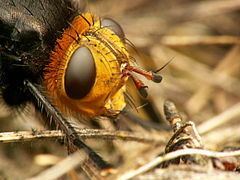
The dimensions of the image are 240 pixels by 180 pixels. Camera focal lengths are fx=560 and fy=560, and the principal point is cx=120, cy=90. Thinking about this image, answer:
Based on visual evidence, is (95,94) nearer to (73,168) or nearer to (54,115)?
(54,115)

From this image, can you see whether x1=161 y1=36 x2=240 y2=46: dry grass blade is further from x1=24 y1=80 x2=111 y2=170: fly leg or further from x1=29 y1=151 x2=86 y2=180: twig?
x1=24 y1=80 x2=111 y2=170: fly leg

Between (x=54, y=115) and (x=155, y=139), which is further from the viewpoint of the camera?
(x=155, y=139)

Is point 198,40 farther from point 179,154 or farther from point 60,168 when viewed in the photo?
point 179,154

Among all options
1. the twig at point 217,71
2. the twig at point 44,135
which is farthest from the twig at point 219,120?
the twig at point 44,135

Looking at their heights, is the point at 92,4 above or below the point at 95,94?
above

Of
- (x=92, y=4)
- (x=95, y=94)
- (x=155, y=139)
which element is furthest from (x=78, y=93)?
(x=92, y=4)

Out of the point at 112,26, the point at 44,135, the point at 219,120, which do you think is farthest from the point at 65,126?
the point at 219,120

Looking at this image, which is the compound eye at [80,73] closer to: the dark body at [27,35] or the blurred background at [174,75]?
the dark body at [27,35]

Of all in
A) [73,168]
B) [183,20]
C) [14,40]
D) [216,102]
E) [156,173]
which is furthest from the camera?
[183,20]
